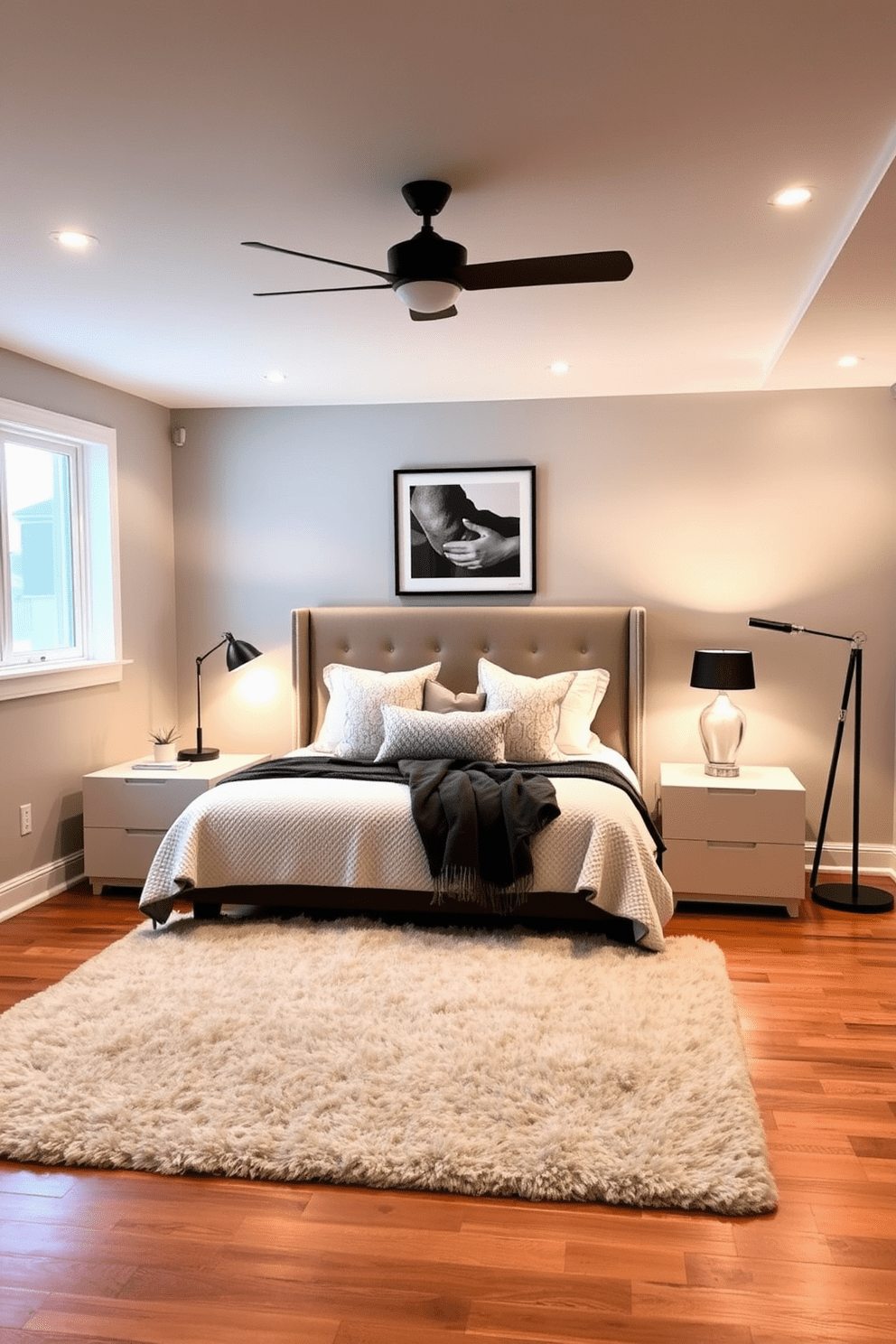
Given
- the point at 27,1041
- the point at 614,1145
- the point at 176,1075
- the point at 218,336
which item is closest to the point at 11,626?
the point at 218,336

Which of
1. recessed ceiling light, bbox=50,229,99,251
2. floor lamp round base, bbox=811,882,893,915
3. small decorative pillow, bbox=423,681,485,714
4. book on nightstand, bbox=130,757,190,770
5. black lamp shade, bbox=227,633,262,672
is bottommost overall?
floor lamp round base, bbox=811,882,893,915

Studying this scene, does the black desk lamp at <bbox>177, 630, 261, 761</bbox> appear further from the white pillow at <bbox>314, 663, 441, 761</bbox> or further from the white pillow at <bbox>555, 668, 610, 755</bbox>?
the white pillow at <bbox>555, 668, 610, 755</bbox>

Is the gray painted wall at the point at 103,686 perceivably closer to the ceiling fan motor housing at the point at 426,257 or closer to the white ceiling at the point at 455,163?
the white ceiling at the point at 455,163

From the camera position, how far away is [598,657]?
5066 mm

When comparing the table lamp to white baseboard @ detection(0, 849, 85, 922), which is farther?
the table lamp

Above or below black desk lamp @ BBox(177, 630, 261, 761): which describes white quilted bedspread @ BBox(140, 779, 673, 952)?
below

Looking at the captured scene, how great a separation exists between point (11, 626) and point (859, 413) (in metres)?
3.91

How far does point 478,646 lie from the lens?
5156 millimetres

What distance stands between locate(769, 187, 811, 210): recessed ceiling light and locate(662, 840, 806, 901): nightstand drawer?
253 centimetres

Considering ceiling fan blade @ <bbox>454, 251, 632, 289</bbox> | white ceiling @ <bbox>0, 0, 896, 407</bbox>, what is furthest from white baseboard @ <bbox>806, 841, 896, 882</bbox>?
ceiling fan blade @ <bbox>454, 251, 632, 289</bbox>

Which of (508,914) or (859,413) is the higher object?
(859,413)

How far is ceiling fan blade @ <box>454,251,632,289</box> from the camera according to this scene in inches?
96.5

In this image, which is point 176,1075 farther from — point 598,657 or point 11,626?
point 598,657

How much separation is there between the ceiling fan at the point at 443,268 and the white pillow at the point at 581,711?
7.99ft
